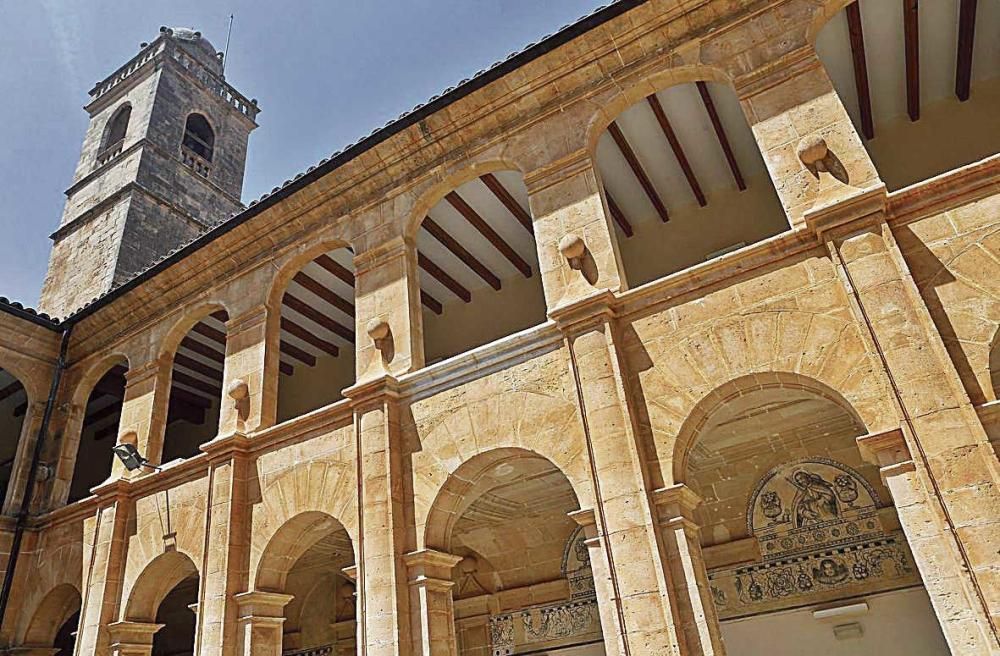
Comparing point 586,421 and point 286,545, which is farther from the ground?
point 586,421

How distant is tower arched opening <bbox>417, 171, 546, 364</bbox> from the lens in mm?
8659

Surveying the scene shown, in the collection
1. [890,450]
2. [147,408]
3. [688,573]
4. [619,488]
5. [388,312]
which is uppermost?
[147,408]

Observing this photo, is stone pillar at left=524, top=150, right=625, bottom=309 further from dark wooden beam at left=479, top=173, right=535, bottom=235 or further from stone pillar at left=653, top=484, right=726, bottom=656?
stone pillar at left=653, top=484, right=726, bottom=656

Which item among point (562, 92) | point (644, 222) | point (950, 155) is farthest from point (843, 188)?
point (644, 222)

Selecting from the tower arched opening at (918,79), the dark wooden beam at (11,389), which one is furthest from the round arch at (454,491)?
the dark wooden beam at (11,389)

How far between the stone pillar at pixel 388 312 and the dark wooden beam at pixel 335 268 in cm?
159

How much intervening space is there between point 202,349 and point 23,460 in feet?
9.44

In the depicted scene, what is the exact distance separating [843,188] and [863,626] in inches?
175

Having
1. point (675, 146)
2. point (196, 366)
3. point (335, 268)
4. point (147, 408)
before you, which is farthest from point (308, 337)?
point (675, 146)

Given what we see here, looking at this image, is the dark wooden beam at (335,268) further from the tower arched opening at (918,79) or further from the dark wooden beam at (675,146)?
the tower arched opening at (918,79)

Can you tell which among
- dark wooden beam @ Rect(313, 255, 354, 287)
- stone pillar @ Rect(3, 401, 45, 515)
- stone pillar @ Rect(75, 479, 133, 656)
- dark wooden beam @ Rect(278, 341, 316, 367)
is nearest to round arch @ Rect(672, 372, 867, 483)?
dark wooden beam @ Rect(313, 255, 354, 287)

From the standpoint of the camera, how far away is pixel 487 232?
920 cm

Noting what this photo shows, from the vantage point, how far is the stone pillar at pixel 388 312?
7.19m

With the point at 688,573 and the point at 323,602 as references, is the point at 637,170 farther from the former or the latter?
the point at 323,602
